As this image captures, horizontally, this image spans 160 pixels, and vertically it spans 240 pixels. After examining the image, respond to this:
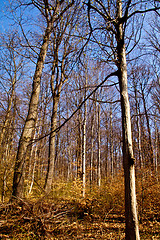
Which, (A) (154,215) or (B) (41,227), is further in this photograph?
(A) (154,215)

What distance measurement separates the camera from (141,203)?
5.54 metres

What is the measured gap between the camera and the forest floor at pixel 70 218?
3221 millimetres

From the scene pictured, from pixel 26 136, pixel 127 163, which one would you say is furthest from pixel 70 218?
pixel 127 163

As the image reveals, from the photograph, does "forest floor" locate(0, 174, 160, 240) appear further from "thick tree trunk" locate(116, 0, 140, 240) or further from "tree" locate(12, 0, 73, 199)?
"thick tree trunk" locate(116, 0, 140, 240)

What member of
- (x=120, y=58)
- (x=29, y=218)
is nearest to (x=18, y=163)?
(x=29, y=218)

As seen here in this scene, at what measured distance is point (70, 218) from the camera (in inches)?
170

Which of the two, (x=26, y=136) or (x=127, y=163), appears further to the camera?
(x=26, y=136)

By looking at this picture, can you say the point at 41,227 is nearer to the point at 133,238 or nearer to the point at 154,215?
the point at 133,238

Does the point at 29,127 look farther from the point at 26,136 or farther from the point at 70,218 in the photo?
the point at 70,218

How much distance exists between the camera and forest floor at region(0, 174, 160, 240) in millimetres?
3221

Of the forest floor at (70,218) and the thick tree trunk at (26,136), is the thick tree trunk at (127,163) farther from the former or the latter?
the thick tree trunk at (26,136)

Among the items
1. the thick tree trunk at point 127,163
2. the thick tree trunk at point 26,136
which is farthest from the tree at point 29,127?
the thick tree trunk at point 127,163

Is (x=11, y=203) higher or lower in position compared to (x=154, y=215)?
higher

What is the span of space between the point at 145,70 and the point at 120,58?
12.9 m
